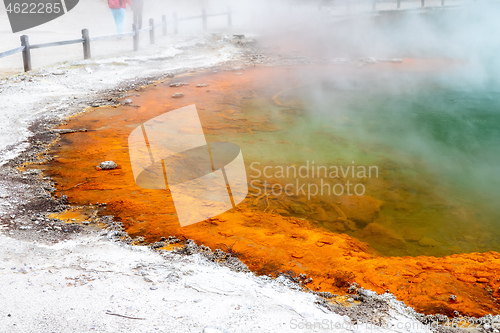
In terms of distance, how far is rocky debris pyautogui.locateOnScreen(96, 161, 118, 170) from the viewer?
16.2ft

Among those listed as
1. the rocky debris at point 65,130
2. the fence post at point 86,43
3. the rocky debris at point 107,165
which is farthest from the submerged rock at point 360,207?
the fence post at point 86,43

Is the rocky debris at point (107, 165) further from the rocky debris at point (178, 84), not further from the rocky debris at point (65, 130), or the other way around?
the rocky debris at point (178, 84)

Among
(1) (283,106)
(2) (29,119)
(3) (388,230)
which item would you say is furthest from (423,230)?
(2) (29,119)

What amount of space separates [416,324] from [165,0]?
25.7 meters

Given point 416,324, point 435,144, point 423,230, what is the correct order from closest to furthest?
point 416,324 → point 423,230 → point 435,144

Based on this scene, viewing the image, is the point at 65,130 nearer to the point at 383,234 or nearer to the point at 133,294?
the point at 133,294

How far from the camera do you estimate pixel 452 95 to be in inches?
363

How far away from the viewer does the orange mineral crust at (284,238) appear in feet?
10.2

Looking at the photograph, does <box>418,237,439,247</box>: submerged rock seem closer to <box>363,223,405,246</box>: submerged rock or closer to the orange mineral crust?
the orange mineral crust

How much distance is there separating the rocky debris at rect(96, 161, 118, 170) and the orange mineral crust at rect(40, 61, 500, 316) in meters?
0.07

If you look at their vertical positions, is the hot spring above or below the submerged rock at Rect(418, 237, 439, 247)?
above

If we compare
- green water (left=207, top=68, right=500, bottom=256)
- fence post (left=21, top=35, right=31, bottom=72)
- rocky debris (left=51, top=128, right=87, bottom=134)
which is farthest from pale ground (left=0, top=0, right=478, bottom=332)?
fence post (left=21, top=35, right=31, bottom=72)

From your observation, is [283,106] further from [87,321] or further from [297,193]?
[87,321]

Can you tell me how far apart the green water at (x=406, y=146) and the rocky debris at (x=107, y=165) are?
5.61 ft
